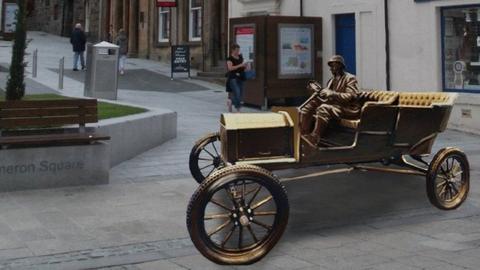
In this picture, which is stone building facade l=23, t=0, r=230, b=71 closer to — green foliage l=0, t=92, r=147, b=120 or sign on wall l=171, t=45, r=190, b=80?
sign on wall l=171, t=45, r=190, b=80

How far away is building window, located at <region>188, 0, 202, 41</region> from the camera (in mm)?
26931

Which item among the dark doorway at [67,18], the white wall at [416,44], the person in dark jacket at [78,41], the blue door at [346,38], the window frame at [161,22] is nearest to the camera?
the white wall at [416,44]

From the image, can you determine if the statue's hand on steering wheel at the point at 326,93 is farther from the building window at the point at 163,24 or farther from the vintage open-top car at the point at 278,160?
the building window at the point at 163,24

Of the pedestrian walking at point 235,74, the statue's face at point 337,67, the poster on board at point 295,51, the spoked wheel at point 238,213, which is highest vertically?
the poster on board at point 295,51

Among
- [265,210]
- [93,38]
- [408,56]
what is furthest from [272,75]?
[93,38]

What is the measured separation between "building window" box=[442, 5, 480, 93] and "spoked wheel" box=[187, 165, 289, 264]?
10.0m

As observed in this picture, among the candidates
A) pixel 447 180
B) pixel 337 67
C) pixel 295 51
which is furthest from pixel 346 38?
pixel 447 180

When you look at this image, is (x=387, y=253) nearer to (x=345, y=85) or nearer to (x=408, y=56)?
(x=345, y=85)

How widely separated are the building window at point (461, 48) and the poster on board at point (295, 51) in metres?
4.17

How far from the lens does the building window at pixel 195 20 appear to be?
26.9 m

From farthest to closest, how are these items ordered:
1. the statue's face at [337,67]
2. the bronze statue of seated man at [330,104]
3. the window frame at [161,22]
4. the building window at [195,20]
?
1. the window frame at [161,22]
2. the building window at [195,20]
3. the statue's face at [337,67]
4. the bronze statue of seated man at [330,104]

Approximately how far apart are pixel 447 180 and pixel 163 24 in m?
24.4

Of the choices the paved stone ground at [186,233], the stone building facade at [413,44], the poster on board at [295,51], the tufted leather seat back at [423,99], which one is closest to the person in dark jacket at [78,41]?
the poster on board at [295,51]

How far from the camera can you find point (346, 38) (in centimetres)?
1744
